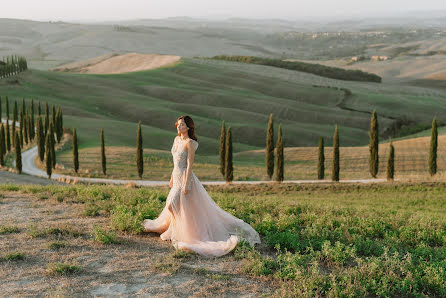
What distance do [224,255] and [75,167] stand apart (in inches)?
1840

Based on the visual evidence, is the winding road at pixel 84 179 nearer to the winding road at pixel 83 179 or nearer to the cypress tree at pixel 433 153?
the winding road at pixel 83 179

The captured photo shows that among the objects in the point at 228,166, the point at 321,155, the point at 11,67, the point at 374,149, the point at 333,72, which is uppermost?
the point at 11,67

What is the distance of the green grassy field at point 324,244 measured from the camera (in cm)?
1026

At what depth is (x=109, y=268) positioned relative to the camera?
11148mm

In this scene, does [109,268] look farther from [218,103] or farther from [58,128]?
[218,103]

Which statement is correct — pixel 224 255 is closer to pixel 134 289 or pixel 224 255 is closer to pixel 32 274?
pixel 134 289

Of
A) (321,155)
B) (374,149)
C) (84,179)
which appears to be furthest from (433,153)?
(84,179)

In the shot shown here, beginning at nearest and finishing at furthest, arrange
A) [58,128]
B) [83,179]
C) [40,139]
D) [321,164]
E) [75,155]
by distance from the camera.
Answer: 1. [321,164]
2. [83,179]
3. [75,155]
4. [40,139]
5. [58,128]

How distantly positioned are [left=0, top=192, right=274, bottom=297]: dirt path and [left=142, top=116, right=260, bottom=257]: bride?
1.38ft

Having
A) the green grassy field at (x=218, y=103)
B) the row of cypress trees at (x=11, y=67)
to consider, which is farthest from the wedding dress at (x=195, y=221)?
the row of cypress trees at (x=11, y=67)

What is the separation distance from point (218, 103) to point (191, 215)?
362ft

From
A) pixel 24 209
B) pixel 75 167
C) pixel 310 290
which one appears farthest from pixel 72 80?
pixel 310 290

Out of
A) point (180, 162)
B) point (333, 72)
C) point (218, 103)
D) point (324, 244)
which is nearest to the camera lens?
point (324, 244)

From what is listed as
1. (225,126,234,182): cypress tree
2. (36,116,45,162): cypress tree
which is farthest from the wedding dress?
(36,116,45,162): cypress tree
